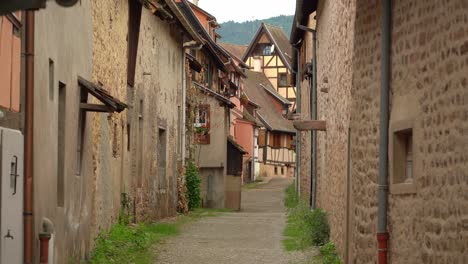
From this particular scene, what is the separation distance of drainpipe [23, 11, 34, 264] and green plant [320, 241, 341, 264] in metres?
6.50

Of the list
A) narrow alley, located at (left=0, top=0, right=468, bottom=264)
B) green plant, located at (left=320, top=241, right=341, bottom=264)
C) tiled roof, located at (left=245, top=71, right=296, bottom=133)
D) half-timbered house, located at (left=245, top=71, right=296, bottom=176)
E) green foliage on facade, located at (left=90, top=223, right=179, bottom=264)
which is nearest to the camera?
narrow alley, located at (left=0, top=0, right=468, bottom=264)

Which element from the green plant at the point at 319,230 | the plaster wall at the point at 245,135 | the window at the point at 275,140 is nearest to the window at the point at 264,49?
the window at the point at 275,140

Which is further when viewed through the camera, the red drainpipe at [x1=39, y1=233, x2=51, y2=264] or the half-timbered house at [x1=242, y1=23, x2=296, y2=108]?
the half-timbered house at [x1=242, y1=23, x2=296, y2=108]

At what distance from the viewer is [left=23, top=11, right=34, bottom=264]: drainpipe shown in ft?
32.8

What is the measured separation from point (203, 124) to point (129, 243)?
68.9 feet

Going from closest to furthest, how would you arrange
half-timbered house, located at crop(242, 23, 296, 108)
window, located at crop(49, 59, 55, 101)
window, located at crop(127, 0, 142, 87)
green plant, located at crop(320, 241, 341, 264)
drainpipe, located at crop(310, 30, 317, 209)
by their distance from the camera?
window, located at crop(49, 59, 55, 101) < green plant, located at crop(320, 241, 341, 264) < window, located at crop(127, 0, 142, 87) < drainpipe, located at crop(310, 30, 317, 209) < half-timbered house, located at crop(242, 23, 296, 108)

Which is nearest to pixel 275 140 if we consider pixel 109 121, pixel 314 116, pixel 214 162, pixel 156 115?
pixel 214 162

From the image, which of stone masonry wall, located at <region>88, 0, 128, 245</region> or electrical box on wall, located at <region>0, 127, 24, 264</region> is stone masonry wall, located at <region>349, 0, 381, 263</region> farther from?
stone masonry wall, located at <region>88, 0, 128, 245</region>

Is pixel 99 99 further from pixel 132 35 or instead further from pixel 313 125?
pixel 313 125

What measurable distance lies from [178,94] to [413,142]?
820 inches

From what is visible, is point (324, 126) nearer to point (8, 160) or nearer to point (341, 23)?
point (341, 23)

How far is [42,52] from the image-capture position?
431 inches

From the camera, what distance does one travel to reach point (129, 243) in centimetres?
1777

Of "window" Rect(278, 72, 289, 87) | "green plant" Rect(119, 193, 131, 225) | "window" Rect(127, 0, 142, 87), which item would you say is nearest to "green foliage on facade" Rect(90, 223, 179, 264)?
"green plant" Rect(119, 193, 131, 225)
